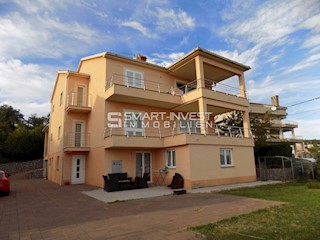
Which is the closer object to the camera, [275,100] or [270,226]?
[270,226]

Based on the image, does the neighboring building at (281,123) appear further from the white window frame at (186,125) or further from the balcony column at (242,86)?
the white window frame at (186,125)

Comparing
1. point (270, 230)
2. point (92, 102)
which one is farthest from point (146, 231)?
point (92, 102)

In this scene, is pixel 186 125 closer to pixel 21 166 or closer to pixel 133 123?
pixel 133 123

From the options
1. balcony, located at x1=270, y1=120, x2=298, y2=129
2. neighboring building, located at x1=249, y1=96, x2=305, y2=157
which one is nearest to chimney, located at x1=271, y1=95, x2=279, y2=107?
neighboring building, located at x1=249, y1=96, x2=305, y2=157

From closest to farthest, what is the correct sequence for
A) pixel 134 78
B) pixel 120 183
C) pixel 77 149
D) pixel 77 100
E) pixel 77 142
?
pixel 120 183
pixel 77 149
pixel 134 78
pixel 77 142
pixel 77 100

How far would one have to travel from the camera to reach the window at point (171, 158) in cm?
1563

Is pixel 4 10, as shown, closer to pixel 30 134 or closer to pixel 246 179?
pixel 246 179

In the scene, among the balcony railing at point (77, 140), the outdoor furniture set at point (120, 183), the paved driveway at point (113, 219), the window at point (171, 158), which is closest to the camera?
the paved driveway at point (113, 219)

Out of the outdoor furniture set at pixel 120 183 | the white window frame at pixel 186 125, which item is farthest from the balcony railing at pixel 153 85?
the outdoor furniture set at pixel 120 183

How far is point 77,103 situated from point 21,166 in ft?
55.3

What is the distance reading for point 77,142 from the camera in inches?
738

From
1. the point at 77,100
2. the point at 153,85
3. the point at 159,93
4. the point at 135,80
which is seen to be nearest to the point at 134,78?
the point at 135,80

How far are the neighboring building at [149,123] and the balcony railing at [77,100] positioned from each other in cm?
8

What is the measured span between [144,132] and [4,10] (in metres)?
10.9
